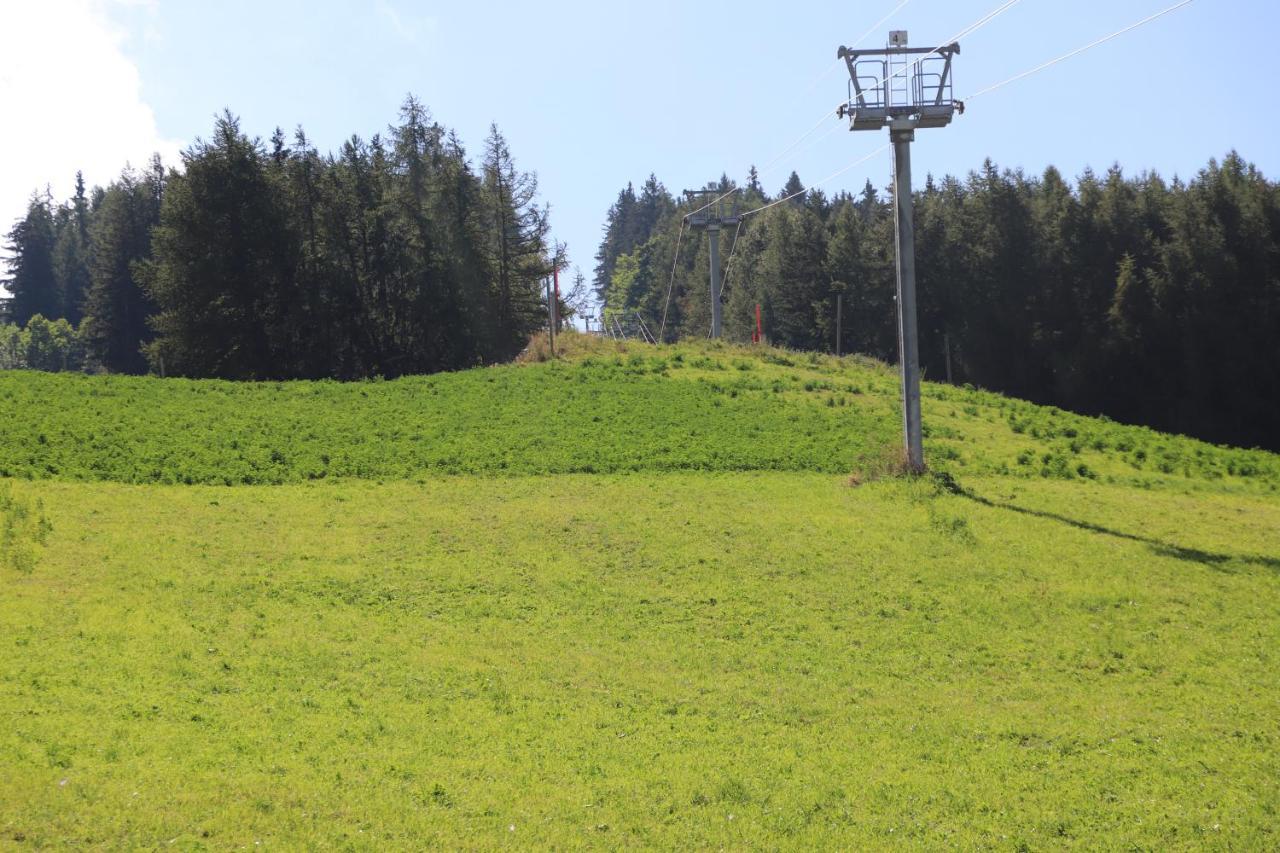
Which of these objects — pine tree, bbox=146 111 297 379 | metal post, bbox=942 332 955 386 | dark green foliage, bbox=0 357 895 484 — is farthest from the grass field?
metal post, bbox=942 332 955 386

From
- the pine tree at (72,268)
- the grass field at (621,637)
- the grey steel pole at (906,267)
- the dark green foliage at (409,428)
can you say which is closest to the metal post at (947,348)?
the dark green foliage at (409,428)

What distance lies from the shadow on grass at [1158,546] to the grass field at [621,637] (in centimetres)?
11

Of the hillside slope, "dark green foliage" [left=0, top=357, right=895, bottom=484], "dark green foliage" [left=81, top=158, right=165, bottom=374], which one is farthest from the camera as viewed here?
"dark green foliage" [left=81, top=158, right=165, bottom=374]

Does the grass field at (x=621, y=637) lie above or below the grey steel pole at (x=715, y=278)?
below

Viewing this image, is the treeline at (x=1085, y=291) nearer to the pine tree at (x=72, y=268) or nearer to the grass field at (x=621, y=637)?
the grass field at (x=621, y=637)

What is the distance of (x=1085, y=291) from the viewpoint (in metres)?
70.7

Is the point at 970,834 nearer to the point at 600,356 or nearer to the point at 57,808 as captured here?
the point at 57,808

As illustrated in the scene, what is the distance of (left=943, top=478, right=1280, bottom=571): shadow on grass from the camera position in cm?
2288

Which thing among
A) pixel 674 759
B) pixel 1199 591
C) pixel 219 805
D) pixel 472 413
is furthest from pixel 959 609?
pixel 472 413

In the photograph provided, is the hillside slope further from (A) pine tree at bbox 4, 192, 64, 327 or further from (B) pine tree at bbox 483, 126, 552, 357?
(A) pine tree at bbox 4, 192, 64, 327

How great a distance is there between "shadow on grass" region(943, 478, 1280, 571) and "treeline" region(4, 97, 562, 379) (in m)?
42.4

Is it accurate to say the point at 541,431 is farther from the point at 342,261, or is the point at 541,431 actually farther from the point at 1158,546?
the point at 342,261

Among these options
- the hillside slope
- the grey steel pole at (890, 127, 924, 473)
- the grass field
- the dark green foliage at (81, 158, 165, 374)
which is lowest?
the grass field

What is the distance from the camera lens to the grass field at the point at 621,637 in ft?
36.9
